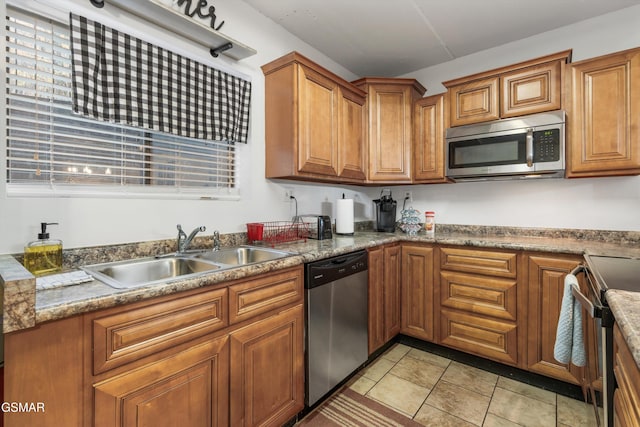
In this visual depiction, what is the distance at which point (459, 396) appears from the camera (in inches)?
A: 75.3

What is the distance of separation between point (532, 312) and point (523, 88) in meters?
1.65

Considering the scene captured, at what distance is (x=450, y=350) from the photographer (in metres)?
2.40

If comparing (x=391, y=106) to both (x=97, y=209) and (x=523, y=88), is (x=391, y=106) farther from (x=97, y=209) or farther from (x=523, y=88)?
(x=97, y=209)

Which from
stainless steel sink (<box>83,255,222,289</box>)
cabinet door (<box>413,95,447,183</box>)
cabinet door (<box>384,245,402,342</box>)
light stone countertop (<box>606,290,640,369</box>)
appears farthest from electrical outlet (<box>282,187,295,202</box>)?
light stone countertop (<box>606,290,640,369</box>)

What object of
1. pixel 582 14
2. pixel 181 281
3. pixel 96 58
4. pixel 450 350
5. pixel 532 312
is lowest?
pixel 450 350

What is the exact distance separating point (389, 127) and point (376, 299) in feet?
5.19

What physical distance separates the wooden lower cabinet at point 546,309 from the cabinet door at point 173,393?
78.0 inches

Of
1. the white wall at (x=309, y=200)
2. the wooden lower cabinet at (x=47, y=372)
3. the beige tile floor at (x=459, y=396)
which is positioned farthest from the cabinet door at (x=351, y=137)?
the wooden lower cabinet at (x=47, y=372)

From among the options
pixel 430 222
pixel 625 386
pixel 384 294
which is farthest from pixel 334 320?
pixel 430 222

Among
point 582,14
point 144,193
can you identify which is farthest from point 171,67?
point 582,14

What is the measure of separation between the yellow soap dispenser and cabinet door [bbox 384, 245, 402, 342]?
1986 millimetres

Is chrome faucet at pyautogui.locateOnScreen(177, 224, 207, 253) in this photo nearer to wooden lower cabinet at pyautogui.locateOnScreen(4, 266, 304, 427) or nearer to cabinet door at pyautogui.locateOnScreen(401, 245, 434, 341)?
wooden lower cabinet at pyautogui.locateOnScreen(4, 266, 304, 427)

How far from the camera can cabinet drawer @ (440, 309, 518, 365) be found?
6.91 ft

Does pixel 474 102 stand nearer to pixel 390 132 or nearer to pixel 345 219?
pixel 390 132
